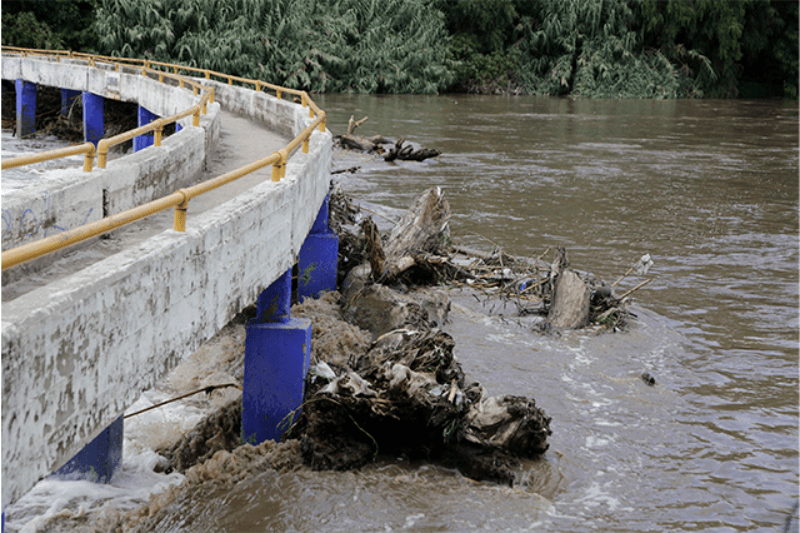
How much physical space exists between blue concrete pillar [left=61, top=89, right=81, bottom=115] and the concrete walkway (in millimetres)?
13192

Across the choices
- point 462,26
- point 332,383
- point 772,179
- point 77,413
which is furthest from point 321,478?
point 462,26

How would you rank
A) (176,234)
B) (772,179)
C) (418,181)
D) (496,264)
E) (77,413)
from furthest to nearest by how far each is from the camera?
(772,179)
(418,181)
(496,264)
(176,234)
(77,413)

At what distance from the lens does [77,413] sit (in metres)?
3.66

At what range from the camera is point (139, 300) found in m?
4.11

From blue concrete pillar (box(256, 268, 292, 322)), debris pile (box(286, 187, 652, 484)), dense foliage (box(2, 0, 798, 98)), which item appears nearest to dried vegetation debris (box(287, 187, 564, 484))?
debris pile (box(286, 187, 652, 484))

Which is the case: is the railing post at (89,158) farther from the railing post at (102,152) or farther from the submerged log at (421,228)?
the submerged log at (421,228)

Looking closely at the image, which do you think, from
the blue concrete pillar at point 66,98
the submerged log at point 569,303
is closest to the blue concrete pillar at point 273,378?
the submerged log at point 569,303

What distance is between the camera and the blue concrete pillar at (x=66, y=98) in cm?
2667

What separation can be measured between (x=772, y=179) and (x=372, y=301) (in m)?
16.6

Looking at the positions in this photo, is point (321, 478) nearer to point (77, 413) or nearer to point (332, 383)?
point (332, 383)

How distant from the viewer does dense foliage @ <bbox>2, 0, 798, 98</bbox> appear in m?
42.8

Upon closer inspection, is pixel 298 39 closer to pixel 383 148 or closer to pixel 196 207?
pixel 383 148

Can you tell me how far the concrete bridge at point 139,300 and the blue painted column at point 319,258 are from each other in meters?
0.02

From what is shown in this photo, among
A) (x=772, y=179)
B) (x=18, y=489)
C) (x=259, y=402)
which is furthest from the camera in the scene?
(x=772, y=179)
